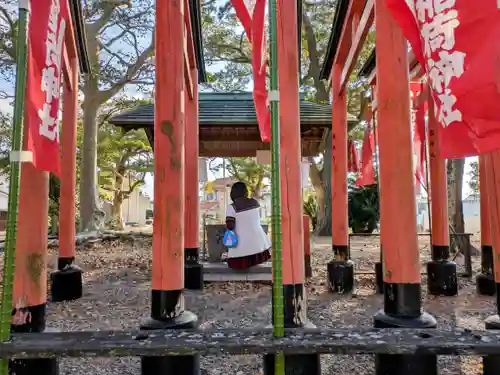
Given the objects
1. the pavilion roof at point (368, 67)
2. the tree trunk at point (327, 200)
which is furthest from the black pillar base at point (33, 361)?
the tree trunk at point (327, 200)

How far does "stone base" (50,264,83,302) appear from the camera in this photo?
545 centimetres

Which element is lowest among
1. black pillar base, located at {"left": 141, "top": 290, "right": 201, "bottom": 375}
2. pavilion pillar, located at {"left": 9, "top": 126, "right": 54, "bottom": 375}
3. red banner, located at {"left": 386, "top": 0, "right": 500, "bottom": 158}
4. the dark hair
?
black pillar base, located at {"left": 141, "top": 290, "right": 201, "bottom": 375}

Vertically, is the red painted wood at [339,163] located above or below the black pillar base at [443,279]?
above

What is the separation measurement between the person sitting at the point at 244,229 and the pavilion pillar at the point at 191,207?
0.64 m

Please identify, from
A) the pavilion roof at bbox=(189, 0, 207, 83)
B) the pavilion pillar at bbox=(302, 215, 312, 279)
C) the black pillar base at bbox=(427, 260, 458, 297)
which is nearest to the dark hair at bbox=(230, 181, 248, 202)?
the pavilion pillar at bbox=(302, 215, 312, 279)

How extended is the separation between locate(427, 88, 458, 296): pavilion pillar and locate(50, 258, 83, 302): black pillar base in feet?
18.1

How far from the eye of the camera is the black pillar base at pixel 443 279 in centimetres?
566

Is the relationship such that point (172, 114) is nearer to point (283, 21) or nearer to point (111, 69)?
point (283, 21)

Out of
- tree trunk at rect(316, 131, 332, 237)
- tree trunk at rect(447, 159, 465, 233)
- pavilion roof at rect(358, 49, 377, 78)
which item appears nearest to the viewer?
pavilion roof at rect(358, 49, 377, 78)

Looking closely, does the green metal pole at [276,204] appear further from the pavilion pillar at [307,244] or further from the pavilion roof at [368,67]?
the pavilion roof at [368,67]

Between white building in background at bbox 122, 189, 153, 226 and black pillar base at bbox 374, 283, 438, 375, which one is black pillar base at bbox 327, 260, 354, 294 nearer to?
black pillar base at bbox 374, 283, 438, 375

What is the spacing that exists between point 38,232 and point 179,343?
161 cm

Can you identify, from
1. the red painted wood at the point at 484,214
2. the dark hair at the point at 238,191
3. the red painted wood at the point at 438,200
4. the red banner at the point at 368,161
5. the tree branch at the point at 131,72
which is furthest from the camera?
the tree branch at the point at 131,72

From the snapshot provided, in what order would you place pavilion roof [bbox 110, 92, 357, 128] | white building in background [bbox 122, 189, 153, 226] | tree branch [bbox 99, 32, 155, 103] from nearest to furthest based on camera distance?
1. pavilion roof [bbox 110, 92, 357, 128]
2. tree branch [bbox 99, 32, 155, 103]
3. white building in background [bbox 122, 189, 153, 226]
